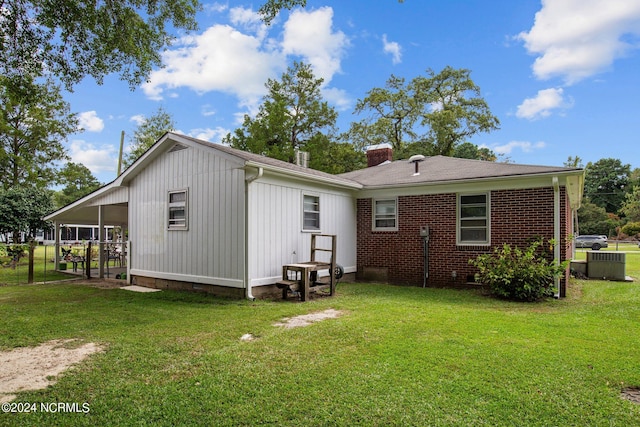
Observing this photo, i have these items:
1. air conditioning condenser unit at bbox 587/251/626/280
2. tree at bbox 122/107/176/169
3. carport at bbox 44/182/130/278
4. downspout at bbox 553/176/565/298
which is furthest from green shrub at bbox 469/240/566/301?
tree at bbox 122/107/176/169

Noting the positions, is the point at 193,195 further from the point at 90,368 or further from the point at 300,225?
the point at 90,368

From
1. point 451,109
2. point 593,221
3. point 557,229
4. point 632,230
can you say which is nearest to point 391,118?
Answer: point 451,109

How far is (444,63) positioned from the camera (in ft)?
94.2

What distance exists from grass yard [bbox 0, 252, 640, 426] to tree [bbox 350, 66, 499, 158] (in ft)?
72.5

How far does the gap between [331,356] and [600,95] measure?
1950 cm

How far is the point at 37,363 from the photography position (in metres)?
4.07

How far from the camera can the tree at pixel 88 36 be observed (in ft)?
18.2

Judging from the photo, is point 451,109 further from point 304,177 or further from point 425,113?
point 304,177

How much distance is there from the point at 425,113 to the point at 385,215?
2049cm

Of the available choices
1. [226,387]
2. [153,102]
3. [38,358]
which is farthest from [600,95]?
[153,102]

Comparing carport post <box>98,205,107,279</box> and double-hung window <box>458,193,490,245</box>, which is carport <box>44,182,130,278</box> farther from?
double-hung window <box>458,193,490,245</box>

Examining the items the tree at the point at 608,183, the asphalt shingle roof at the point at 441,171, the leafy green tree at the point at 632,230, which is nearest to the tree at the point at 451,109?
the asphalt shingle roof at the point at 441,171

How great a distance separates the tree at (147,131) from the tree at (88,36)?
79.9ft

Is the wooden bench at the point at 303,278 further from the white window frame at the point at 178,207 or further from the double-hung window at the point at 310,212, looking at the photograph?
the white window frame at the point at 178,207
